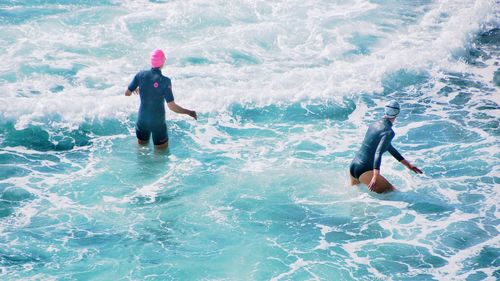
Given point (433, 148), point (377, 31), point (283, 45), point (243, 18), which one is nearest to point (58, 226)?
point (433, 148)

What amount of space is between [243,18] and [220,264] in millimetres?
11095

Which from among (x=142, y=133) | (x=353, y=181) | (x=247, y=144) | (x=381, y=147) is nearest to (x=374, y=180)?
(x=381, y=147)

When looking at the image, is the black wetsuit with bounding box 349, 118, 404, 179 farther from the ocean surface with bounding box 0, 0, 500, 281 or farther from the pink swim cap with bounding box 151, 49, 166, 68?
the pink swim cap with bounding box 151, 49, 166, 68

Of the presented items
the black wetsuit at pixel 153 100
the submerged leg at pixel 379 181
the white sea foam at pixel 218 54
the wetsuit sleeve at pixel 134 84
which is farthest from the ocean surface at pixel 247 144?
the wetsuit sleeve at pixel 134 84

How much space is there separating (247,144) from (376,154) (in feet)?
10.8

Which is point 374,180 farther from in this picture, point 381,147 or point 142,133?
point 142,133

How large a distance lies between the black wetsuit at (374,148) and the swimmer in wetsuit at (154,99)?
2786mm

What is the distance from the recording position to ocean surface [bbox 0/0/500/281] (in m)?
8.36

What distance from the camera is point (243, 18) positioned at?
1786 cm

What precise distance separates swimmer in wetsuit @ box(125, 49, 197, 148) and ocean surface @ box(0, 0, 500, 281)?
562 millimetres

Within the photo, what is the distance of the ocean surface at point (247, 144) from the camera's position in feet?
27.4

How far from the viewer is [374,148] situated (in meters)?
9.31

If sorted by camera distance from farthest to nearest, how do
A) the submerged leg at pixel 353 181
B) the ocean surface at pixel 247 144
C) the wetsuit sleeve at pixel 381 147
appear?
1. the submerged leg at pixel 353 181
2. the wetsuit sleeve at pixel 381 147
3. the ocean surface at pixel 247 144

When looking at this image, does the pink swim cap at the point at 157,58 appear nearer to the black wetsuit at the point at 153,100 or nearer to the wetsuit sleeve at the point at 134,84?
the black wetsuit at the point at 153,100
